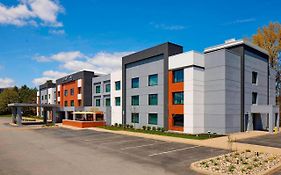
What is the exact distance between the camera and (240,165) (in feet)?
48.0

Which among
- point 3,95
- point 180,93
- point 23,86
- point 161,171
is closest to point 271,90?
point 180,93

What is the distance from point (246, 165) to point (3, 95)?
115 metres

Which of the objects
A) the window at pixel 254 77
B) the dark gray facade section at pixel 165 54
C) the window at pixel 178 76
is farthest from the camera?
the window at pixel 254 77

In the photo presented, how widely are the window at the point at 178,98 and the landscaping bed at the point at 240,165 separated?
1685 cm

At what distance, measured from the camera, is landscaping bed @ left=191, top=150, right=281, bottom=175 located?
1329 centimetres

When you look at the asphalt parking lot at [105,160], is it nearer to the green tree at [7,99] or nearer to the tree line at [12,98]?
the tree line at [12,98]

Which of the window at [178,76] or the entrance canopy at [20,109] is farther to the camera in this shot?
the entrance canopy at [20,109]

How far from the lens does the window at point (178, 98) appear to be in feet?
113

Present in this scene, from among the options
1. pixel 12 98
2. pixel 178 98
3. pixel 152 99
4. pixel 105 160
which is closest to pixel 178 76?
pixel 178 98

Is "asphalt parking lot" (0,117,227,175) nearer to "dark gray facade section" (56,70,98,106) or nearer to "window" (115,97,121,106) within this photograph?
"window" (115,97,121,106)

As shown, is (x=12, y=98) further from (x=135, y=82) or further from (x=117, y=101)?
(x=135, y=82)

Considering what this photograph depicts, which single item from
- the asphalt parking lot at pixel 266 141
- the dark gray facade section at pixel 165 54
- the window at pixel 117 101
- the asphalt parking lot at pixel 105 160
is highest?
the dark gray facade section at pixel 165 54

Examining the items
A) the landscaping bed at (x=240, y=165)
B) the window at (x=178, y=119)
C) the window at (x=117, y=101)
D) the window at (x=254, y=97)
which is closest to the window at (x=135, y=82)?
the window at (x=117, y=101)

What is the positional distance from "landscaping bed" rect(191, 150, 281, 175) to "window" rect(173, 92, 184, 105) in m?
16.8
